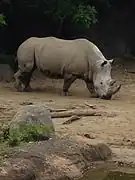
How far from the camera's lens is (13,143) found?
738cm

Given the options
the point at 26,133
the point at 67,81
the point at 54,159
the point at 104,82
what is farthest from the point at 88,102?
the point at 54,159

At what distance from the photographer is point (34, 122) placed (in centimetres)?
830

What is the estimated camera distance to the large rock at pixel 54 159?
630cm

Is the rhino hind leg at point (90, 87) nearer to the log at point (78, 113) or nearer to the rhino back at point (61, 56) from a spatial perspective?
the rhino back at point (61, 56)

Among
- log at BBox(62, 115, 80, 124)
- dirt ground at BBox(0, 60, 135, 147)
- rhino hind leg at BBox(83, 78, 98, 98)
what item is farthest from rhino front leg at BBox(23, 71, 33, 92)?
log at BBox(62, 115, 80, 124)

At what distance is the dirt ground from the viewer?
9.42m

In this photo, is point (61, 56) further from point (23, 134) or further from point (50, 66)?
point (23, 134)

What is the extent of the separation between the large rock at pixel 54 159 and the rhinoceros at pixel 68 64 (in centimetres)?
568

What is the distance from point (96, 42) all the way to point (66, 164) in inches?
513

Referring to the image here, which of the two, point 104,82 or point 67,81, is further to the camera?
point 67,81

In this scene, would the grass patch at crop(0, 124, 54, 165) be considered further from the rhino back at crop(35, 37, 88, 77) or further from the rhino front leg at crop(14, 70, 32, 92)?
the rhino front leg at crop(14, 70, 32, 92)

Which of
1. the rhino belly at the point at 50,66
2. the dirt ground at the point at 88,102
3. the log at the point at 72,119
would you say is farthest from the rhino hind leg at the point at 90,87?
the log at the point at 72,119

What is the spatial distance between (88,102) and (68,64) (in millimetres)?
1798

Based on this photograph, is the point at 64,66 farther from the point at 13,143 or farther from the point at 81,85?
the point at 13,143
